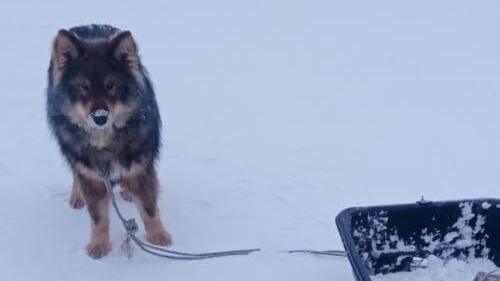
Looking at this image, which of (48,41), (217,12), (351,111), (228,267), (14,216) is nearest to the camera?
(228,267)

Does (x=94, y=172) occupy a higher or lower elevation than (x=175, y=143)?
higher

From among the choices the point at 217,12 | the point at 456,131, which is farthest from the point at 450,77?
the point at 217,12

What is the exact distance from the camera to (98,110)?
2.69 m

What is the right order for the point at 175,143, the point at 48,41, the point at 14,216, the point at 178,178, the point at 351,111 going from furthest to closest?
the point at 48,41, the point at 351,111, the point at 175,143, the point at 178,178, the point at 14,216

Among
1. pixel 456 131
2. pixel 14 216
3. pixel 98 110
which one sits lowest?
pixel 14 216

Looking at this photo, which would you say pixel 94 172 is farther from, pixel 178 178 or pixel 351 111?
pixel 351 111

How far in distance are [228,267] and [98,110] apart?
1009mm

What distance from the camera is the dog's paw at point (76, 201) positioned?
137 inches

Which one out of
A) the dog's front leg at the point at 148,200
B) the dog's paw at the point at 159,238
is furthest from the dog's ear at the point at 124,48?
the dog's paw at the point at 159,238

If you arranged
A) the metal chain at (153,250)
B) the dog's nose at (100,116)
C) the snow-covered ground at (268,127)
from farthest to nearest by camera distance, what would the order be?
1. the snow-covered ground at (268,127)
2. the metal chain at (153,250)
3. the dog's nose at (100,116)

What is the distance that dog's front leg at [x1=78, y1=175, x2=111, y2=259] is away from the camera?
10.1 feet

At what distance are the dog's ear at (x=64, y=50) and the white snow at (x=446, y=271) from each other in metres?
1.77

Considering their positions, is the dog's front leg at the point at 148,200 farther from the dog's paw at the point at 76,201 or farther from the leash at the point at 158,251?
the dog's paw at the point at 76,201

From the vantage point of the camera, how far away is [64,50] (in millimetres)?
2791
